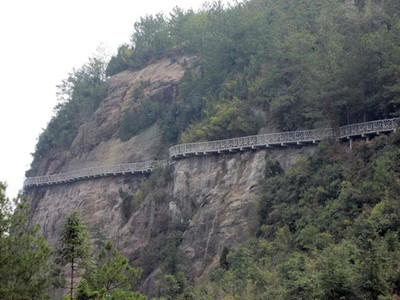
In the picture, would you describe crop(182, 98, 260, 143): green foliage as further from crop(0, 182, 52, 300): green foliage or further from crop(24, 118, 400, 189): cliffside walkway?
crop(0, 182, 52, 300): green foliage

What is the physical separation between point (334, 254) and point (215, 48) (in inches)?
1279

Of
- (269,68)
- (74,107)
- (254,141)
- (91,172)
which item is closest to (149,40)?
(74,107)

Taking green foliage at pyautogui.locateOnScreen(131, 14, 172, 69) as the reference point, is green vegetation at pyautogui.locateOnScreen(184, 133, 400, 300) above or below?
below

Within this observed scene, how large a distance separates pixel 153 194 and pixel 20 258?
30755 millimetres

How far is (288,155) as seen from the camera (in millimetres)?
49031

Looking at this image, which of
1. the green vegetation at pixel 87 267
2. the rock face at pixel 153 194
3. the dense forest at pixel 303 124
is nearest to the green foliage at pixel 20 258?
the dense forest at pixel 303 124

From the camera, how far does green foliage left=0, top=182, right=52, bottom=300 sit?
26672mm

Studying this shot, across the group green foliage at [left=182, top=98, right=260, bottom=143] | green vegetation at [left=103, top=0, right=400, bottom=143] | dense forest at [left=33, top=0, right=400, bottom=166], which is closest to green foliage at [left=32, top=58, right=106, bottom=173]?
dense forest at [left=33, top=0, right=400, bottom=166]

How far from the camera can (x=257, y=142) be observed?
50656mm

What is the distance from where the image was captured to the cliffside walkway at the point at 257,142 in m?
44.0

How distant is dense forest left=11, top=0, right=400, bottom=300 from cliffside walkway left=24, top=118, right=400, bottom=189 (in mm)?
923

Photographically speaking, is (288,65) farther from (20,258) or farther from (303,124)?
(20,258)

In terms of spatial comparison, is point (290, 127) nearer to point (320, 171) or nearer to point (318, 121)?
point (318, 121)

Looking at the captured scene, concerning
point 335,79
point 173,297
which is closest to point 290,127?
point 335,79
